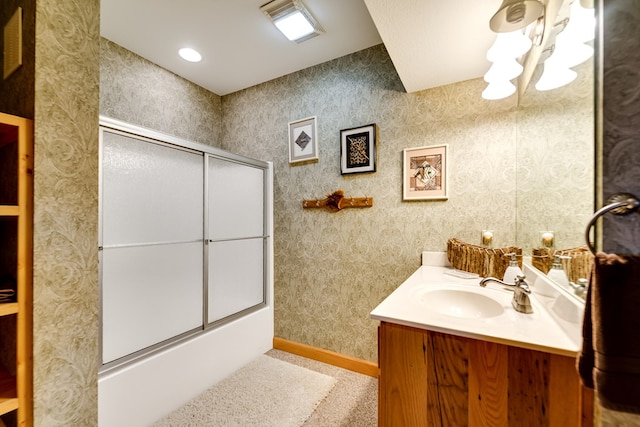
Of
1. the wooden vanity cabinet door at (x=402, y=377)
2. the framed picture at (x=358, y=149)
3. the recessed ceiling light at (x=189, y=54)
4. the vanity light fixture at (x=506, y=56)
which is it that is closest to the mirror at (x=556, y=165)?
the vanity light fixture at (x=506, y=56)

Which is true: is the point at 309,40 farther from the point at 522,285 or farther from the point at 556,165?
the point at 522,285

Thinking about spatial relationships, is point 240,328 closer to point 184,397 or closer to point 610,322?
point 184,397

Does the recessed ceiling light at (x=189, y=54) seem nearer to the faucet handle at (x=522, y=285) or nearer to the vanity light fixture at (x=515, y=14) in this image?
the vanity light fixture at (x=515, y=14)

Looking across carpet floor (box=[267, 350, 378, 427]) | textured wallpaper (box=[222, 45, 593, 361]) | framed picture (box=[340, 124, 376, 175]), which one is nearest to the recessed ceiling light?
textured wallpaper (box=[222, 45, 593, 361])

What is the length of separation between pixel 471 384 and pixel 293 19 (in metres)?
2.14

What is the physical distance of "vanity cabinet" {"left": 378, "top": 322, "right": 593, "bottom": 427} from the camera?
2.30 feet

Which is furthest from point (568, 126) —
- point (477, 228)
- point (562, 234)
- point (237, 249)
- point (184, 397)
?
point (184, 397)

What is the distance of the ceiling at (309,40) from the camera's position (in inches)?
47.6

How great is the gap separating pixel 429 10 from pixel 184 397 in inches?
100

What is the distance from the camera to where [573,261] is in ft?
3.01

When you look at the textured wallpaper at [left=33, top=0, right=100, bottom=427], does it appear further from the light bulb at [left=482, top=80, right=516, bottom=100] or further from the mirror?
the light bulb at [left=482, top=80, right=516, bottom=100]

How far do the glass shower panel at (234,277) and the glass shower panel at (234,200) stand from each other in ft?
0.32

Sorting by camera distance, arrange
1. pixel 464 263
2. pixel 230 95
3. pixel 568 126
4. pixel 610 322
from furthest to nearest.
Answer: pixel 230 95 → pixel 464 263 → pixel 568 126 → pixel 610 322

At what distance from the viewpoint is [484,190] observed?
1624 millimetres
